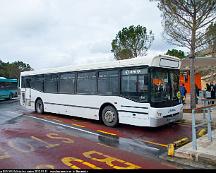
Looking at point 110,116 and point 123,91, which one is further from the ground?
point 123,91

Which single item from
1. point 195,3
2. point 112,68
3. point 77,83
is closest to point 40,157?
point 112,68

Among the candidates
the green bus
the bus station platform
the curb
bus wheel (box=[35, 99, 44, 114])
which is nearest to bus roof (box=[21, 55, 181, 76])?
bus wheel (box=[35, 99, 44, 114])

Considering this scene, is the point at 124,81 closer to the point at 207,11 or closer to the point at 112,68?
the point at 112,68

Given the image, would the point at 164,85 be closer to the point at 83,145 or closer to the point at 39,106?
the point at 83,145

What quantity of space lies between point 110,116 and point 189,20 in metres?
7.94

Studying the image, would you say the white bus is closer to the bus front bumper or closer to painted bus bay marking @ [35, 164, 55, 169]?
the bus front bumper

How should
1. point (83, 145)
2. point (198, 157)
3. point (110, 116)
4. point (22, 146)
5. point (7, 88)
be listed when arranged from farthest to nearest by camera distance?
1. point (7, 88)
2. point (110, 116)
3. point (83, 145)
4. point (22, 146)
5. point (198, 157)

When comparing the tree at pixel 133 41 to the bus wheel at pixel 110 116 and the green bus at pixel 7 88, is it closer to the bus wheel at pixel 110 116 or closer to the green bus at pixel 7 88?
the green bus at pixel 7 88

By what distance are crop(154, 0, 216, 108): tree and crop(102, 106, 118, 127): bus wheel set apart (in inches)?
239

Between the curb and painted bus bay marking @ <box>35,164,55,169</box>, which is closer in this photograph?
painted bus bay marking @ <box>35,164,55,169</box>

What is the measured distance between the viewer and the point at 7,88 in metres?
28.8

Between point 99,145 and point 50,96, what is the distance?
7239 millimetres

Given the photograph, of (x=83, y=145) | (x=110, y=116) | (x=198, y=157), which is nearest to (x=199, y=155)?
(x=198, y=157)

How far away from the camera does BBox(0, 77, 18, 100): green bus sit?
2768 centimetres
